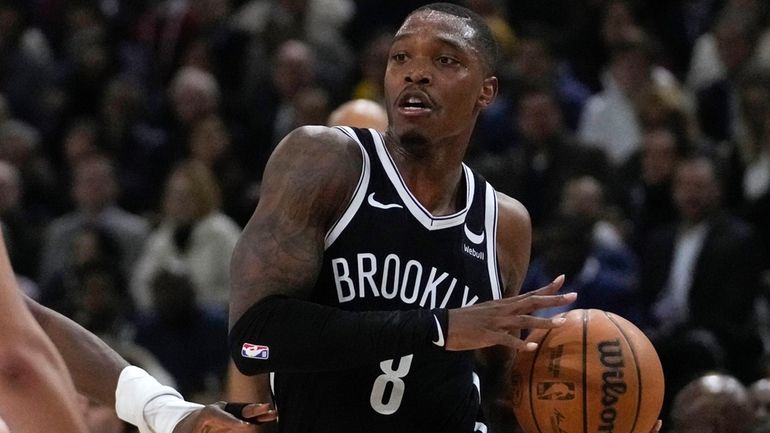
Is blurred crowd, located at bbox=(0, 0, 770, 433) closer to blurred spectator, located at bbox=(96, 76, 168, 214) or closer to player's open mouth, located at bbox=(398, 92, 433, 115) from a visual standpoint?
blurred spectator, located at bbox=(96, 76, 168, 214)

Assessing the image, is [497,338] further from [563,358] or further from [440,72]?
[440,72]

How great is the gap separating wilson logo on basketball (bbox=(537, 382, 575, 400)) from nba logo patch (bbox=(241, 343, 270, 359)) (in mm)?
845

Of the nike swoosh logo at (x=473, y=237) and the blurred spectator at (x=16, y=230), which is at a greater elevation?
the nike swoosh logo at (x=473, y=237)

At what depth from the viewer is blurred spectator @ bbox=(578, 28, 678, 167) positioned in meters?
10.4

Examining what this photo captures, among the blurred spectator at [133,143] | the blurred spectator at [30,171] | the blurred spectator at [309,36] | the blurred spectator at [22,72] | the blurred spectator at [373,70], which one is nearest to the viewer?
the blurred spectator at [373,70]

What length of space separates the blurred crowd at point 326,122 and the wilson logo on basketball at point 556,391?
10.2 feet

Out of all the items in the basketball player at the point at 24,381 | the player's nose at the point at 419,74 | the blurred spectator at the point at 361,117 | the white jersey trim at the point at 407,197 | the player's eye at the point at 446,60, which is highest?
the player's eye at the point at 446,60

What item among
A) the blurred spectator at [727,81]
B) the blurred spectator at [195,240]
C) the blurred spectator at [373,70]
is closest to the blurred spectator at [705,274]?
the blurred spectator at [727,81]

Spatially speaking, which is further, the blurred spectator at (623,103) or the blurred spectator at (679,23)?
the blurred spectator at (679,23)

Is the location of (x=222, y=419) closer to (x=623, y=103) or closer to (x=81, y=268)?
(x=81, y=268)

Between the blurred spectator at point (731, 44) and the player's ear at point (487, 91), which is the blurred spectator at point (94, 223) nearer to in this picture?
the blurred spectator at point (731, 44)

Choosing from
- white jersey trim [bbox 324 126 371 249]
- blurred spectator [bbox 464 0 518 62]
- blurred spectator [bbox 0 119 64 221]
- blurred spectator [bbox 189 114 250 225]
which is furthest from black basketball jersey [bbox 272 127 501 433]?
blurred spectator [bbox 0 119 64 221]

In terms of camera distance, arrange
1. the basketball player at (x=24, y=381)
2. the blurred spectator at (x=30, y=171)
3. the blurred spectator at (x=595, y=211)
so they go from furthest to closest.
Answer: the blurred spectator at (x=30, y=171) < the blurred spectator at (x=595, y=211) < the basketball player at (x=24, y=381)

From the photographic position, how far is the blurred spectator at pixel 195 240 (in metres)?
10.0
